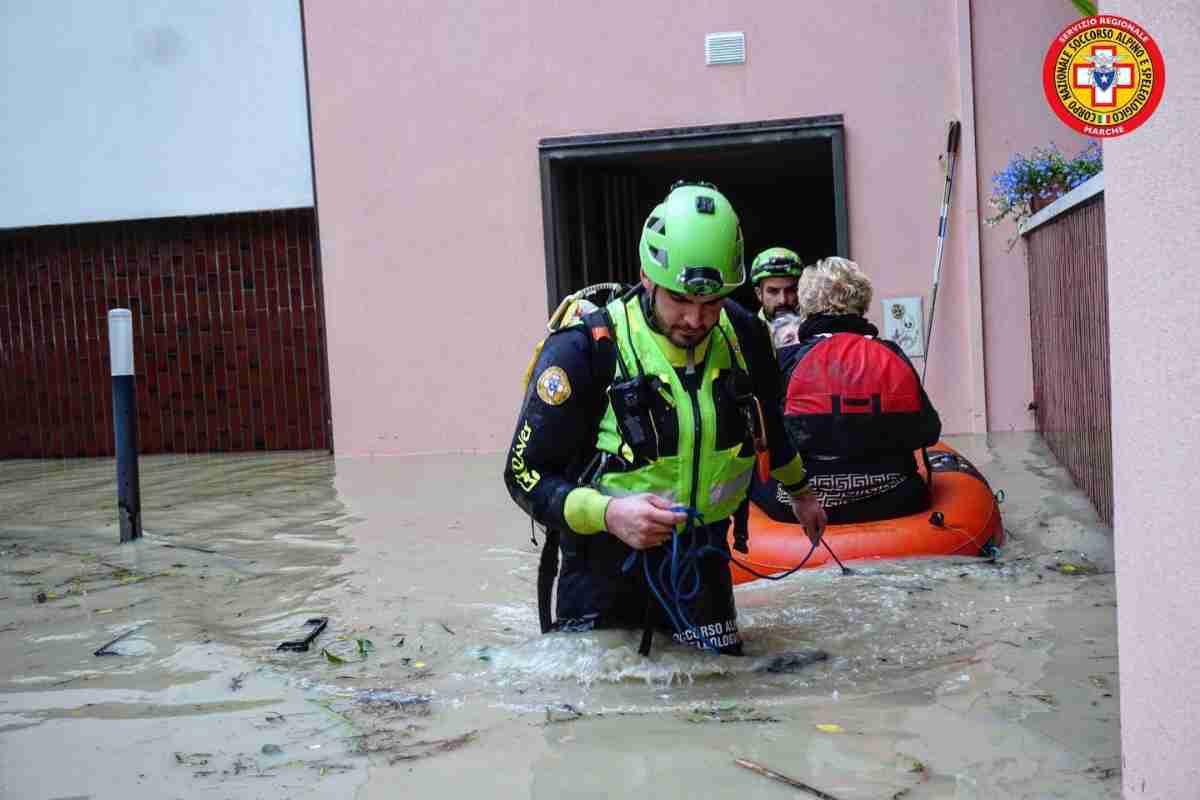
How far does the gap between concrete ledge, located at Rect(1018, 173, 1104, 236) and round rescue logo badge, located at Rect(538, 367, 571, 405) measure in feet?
9.16

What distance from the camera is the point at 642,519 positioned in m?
3.79

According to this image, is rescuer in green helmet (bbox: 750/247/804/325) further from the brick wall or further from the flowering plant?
the brick wall

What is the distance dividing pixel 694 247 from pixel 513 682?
1545 mm

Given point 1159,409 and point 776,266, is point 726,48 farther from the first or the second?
point 1159,409

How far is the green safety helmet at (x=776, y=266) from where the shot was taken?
23.6ft

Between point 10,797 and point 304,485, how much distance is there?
21.8ft

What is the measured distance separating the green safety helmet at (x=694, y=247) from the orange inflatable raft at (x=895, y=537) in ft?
6.57

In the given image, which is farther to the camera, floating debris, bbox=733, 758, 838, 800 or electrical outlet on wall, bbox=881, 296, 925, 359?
electrical outlet on wall, bbox=881, 296, 925, 359

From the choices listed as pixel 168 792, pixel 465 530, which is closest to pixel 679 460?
pixel 168 792

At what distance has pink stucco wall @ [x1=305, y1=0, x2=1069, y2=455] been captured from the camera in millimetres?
10531

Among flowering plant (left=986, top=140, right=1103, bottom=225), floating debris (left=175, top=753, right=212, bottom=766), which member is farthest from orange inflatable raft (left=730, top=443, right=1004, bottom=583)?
flowering plant (left=986, top=140, right=1103, bottom=225)

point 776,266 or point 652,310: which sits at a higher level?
point 776,266

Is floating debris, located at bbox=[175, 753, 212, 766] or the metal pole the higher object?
the metal pole

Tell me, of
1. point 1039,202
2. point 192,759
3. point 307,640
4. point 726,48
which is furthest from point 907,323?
point 192,759
